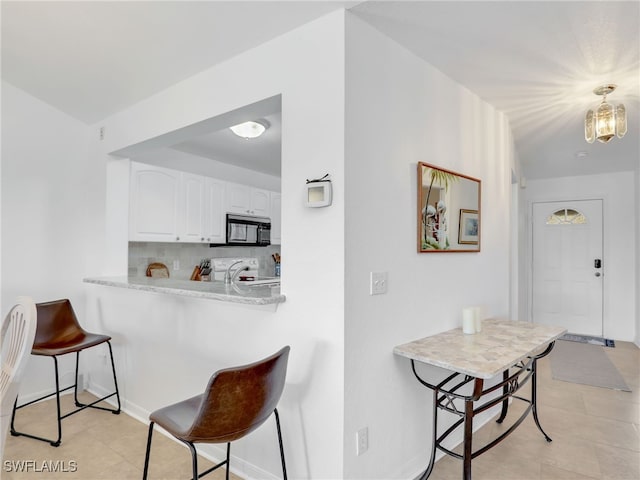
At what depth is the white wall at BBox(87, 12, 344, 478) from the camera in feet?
5.57

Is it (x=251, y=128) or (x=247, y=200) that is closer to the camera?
(x=251, y=128)

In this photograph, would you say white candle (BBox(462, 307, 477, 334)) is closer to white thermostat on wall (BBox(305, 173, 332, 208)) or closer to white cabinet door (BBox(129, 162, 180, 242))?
white thermostat on wall (BBox(305, 173, 332, 208))

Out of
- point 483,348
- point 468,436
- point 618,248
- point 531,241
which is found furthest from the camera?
point 531,241

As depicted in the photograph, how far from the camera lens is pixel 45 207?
313 cm

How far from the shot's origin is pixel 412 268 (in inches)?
81.0

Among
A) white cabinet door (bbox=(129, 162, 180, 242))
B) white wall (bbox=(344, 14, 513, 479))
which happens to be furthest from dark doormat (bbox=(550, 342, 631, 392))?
white cabinet door (bbox=(129, 162, 180, 242))

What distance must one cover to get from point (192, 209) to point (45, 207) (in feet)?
→ 3.99

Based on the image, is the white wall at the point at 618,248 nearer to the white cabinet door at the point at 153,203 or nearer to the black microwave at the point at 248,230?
the black microwave at the point at 248,230

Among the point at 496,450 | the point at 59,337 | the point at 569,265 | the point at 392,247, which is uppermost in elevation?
the point at 392,247

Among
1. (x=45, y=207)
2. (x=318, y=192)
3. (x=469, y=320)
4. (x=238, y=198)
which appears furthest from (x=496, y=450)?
(x=45, y=207)

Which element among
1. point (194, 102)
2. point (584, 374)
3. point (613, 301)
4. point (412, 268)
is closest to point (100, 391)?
point (194, 102)

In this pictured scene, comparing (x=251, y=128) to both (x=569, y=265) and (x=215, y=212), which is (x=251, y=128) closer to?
(x=215, y=212)

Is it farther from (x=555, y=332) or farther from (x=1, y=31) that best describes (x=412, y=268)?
(x=1, y=31)

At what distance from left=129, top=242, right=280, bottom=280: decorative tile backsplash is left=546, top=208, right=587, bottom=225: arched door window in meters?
4.48
